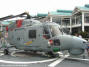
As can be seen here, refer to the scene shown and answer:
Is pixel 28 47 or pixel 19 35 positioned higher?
pixel 19 35

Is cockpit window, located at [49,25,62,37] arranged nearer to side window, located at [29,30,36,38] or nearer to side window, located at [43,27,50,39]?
side window, located at [43,27,50,39]

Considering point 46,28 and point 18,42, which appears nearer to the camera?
point 46,28

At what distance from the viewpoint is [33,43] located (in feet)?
35.1

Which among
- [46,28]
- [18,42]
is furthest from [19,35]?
[46,28]

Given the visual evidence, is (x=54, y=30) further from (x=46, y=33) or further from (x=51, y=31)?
(x=46, y=33)

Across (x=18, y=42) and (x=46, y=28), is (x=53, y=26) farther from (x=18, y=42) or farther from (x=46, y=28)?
(x=18, y=42)

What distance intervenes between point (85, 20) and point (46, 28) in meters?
34.5

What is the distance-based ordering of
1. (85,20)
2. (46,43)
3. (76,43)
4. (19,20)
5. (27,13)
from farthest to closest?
(85,20)
(19,20)
(27,13)
(46,43)
(76,43)

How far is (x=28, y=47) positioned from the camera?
11086 mm

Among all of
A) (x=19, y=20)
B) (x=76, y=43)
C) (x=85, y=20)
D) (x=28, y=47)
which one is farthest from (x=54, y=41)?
(x=85, y=20)

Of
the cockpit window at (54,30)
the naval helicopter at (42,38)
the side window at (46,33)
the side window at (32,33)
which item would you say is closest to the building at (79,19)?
the naval helicopter at (42,38)

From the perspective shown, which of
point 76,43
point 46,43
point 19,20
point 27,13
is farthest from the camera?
Answer: point 19,20

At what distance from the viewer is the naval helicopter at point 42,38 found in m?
9.12

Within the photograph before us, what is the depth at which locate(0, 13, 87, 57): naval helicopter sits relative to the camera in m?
9.12
